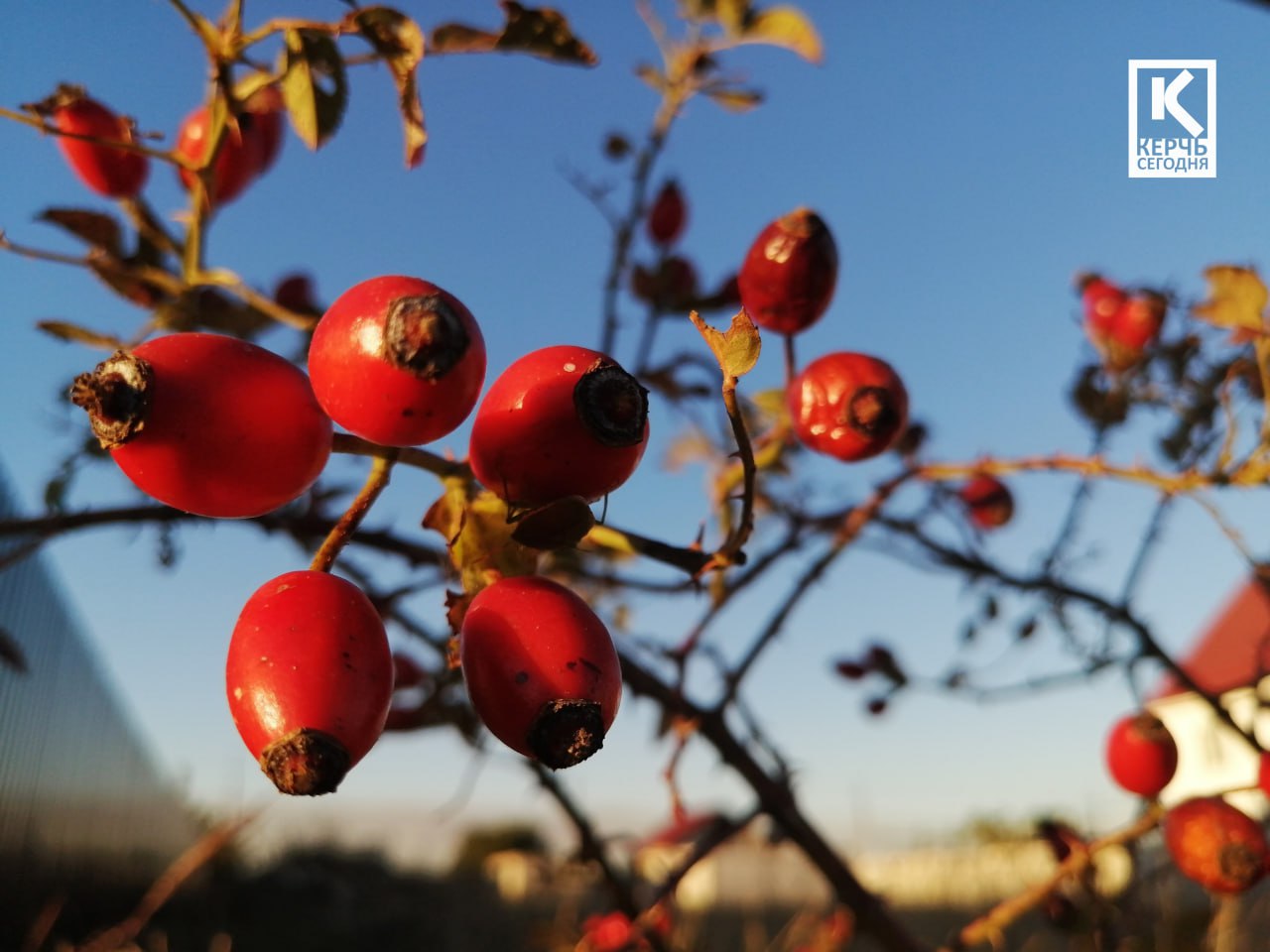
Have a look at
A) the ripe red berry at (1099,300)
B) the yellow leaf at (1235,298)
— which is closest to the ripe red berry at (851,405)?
the yellow leaf at (1235,298)

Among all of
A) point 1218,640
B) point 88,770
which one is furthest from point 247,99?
point 1218,640

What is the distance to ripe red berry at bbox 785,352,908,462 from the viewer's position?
2.93ft

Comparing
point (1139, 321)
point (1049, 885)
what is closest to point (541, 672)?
point (1049, 885)

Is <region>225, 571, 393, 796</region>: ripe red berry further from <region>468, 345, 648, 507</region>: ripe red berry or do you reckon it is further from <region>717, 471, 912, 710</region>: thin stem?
<region>717, 471, 912, 710</region>: thin stem

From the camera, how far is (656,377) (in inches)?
71.7

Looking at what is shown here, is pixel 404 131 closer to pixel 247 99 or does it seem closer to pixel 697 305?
pixel 247 99

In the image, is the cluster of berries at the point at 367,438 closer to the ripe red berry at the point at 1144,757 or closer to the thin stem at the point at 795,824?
the thin stem at the point at 795,824

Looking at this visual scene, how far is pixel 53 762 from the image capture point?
2.59 meters

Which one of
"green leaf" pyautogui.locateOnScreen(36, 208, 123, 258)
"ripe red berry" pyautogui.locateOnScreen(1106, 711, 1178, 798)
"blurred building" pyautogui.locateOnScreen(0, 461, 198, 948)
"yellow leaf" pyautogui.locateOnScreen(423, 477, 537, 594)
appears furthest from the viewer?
"blurred building" pyautogui.locateOnScreen(0, 461, 198, 948)

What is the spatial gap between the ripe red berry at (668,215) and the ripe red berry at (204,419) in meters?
1.23

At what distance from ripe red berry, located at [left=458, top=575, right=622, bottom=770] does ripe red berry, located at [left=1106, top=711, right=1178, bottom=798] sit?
1137mm

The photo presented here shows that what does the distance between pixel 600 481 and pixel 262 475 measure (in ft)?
0.71

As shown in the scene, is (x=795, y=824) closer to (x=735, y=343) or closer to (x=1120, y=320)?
(x=735, y=343)

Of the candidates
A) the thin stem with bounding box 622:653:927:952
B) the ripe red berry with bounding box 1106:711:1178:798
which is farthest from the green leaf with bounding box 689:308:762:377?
the ripe red berry with bounding box 1106:711:1178:798
